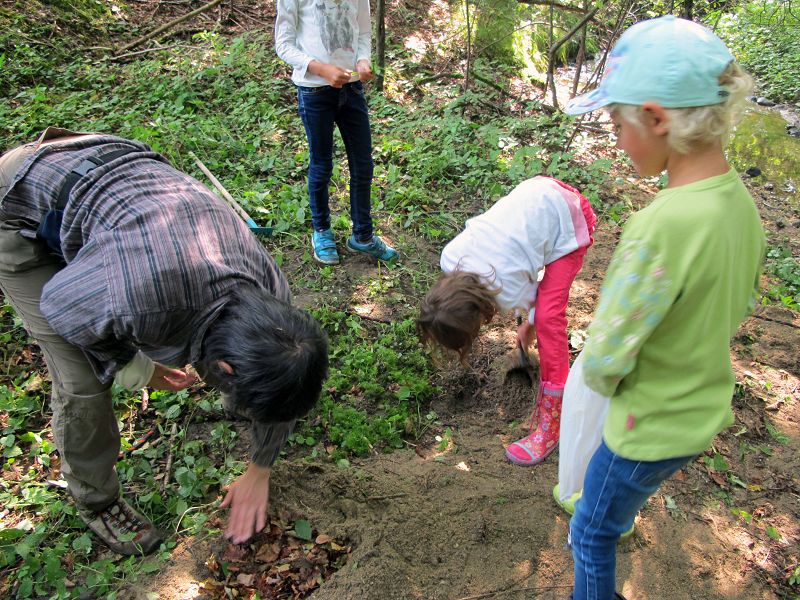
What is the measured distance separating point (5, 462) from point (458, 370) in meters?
2.33

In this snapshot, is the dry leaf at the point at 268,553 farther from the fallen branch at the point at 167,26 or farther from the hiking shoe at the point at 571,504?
the fallen branch at the point at 167,26

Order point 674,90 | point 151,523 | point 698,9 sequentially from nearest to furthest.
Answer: point 674,90, point 151,523, point 698,9

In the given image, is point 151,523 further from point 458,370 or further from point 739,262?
point 739,262

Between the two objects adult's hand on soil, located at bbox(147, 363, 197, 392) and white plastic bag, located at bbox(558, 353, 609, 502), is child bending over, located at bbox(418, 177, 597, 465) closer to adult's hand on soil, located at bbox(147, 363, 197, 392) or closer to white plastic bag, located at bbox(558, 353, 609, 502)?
white plastic bag, located at bbox(558, 353, 609, 502)

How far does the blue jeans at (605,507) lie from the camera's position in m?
1.56

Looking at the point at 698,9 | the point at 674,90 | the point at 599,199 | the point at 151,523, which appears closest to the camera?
the point at 674,90

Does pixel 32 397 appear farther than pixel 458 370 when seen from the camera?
No

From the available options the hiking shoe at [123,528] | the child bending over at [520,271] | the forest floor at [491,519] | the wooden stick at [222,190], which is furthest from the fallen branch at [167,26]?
the hiking shoe at [123,528]

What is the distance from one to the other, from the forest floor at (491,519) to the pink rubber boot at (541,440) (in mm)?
51

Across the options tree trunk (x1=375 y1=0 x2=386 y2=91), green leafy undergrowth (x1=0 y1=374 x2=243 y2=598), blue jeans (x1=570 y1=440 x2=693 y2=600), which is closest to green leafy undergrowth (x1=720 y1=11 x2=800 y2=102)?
tree trunk (x1=375 y1=0 x2=386 y2=91)

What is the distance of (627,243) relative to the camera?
135cm

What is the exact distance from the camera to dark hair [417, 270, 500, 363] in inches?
92.4

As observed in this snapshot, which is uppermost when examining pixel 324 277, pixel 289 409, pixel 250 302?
pixel 250 302

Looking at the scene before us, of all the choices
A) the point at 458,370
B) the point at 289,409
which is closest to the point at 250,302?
the point at 289,409
